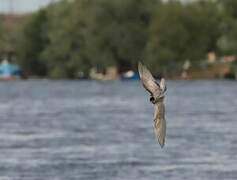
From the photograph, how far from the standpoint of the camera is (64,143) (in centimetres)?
4050

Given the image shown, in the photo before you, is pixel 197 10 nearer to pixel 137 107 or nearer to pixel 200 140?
pixel 137 107

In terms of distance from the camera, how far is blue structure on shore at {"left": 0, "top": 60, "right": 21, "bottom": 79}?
159 metres

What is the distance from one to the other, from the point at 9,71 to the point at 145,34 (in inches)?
1624

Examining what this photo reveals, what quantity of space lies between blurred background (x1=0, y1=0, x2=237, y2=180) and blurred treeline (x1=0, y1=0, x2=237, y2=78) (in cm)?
11

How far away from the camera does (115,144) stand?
39562 millimetres

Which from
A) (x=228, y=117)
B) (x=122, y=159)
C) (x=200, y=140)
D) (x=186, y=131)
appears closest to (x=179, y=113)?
(x=228, y=117)

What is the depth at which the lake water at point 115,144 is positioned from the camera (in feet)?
102

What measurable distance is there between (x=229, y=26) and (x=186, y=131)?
2700 inches

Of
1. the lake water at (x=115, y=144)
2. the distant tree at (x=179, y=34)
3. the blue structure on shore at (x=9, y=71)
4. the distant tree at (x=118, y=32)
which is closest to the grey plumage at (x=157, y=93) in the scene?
the lake water at (x=115, y=144)

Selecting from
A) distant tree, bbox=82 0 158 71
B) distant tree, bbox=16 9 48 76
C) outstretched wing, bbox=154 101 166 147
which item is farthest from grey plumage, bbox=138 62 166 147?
distant tree, bbox=16 9 48 76

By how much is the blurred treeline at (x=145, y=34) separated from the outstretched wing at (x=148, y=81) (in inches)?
3662

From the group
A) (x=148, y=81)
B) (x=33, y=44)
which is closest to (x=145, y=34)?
(x=33, y=44)

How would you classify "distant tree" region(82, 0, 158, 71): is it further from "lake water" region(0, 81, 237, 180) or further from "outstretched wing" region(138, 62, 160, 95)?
"outstretched wing" region(138, 62, 160, 95)

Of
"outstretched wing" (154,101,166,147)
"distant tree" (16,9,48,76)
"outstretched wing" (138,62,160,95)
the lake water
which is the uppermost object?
"distant tree" (16,9,48,76)
